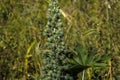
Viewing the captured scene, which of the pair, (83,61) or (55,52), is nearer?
(83,61)

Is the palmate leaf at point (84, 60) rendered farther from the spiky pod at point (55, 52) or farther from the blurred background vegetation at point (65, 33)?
the blurred background vegetation at point (65, 33)

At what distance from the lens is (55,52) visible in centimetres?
330

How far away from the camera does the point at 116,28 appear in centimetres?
387

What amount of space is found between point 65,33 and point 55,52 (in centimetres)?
52

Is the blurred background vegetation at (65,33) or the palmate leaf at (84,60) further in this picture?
the blurred background vegetation at (65,33)

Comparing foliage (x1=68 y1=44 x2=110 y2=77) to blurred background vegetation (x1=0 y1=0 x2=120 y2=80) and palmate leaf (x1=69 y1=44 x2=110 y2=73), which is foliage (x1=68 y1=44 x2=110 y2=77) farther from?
blurred background vegetation (x1=0 y1=0 x2=120 y2=80)

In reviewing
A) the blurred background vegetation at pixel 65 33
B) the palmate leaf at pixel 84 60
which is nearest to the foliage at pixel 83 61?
the palmate leaf at pixel 84 60

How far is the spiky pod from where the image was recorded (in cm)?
328

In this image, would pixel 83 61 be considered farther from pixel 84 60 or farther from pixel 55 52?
pixel 55 52

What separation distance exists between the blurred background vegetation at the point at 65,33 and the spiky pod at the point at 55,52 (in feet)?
1.37

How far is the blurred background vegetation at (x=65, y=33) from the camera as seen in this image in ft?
12.5

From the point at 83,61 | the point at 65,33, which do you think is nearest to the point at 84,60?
the point at 83,61

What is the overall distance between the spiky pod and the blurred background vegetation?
416mm

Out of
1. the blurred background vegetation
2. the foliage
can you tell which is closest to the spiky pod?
the foliage
